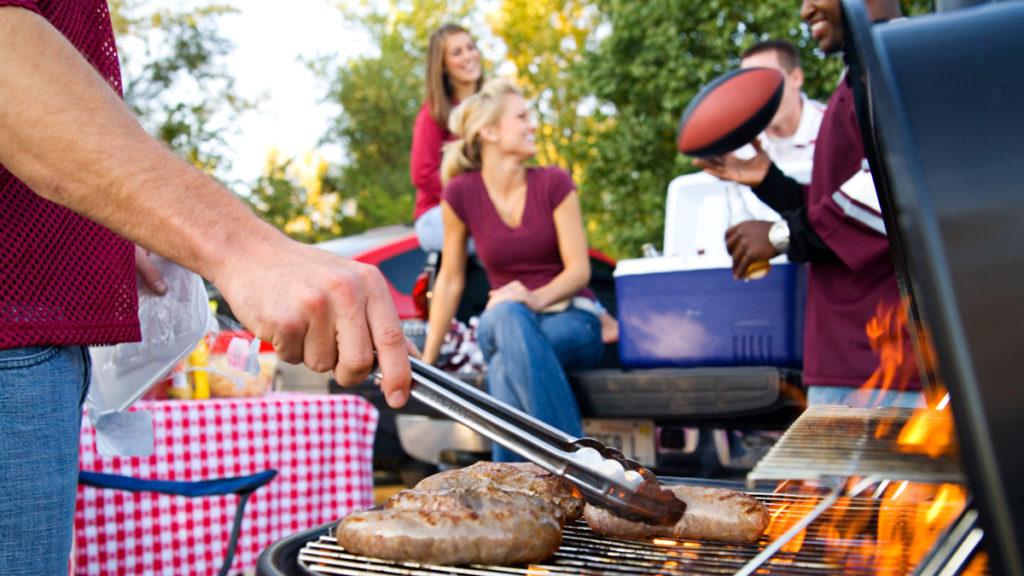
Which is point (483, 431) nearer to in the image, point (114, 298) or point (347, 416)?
point (114, 298)

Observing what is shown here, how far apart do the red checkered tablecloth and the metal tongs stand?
7.92ft

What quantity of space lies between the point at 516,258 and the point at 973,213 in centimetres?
381

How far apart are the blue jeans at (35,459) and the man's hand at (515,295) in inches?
110

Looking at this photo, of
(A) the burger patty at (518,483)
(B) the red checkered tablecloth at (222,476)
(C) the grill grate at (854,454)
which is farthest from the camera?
(B) the red checkered tablecloth at (222,476)

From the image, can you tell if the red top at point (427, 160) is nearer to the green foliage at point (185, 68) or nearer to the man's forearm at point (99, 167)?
the man's forearm at point (99, 167)

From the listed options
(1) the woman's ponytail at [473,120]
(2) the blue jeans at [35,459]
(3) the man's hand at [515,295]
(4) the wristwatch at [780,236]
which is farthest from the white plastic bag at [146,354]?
(1) the woman's ponytail at [473,120]

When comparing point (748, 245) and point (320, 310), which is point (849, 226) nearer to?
point (748, 245)

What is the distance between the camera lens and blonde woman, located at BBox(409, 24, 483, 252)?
536cm

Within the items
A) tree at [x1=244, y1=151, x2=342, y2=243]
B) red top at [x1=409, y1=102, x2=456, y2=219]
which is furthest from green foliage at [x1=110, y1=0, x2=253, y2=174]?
red top at [x1=409, y1=102, x2=456, y2=219]

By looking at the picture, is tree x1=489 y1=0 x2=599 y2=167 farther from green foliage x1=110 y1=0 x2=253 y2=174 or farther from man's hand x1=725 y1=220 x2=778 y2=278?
man's hand x1=725 y1=220 x2=778 y2=278

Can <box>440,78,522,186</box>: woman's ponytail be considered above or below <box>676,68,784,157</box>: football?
above

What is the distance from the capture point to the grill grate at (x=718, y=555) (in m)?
1.21

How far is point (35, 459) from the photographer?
139 cm

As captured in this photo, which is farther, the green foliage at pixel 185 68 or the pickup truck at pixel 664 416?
the green foliage at pixel 185 68
